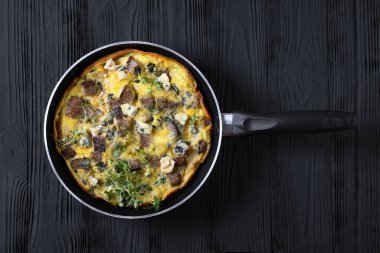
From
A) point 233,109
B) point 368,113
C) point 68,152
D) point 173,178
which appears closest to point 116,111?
point 68,152

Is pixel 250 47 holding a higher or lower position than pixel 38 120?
higher

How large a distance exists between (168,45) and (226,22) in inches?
12.7

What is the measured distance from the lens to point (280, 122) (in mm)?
2070

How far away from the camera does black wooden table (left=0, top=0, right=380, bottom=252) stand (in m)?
2.37

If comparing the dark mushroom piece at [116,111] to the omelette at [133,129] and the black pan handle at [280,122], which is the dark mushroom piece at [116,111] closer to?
the omelette at [133,129]

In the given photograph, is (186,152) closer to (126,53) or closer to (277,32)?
(126,53)

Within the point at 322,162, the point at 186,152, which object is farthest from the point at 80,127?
the point at 322,162

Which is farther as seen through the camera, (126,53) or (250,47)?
(250,47)

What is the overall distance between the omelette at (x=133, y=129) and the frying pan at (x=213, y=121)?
0.04m

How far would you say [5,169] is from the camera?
237cm

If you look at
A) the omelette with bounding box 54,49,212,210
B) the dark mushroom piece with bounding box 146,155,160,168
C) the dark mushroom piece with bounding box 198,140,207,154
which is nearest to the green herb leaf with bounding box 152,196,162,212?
the omelette with bounding box 54,49,212,210

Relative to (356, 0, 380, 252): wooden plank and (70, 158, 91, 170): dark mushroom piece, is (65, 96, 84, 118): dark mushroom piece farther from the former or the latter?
(356, 0, 380, 252): wooden plank

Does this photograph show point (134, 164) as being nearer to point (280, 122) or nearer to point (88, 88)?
point (88, 88)

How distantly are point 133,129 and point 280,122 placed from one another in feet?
2.15
